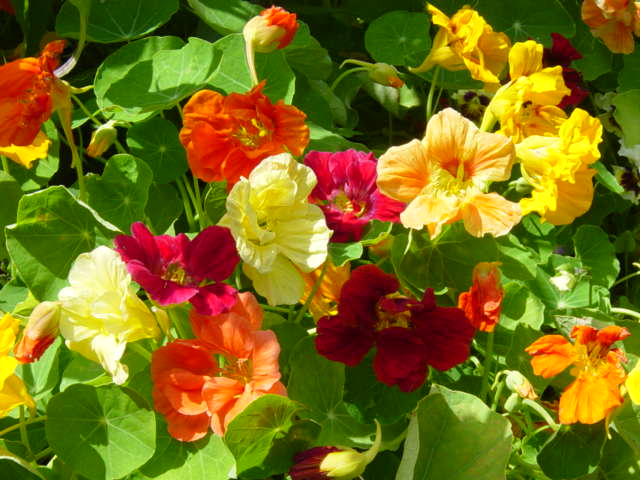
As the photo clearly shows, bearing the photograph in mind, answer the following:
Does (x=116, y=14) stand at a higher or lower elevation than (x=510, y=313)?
higher

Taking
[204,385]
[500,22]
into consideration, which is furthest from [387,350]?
[500,22]

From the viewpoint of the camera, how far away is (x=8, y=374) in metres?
0.87

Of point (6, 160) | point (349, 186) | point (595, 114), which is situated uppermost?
point (349, 186)

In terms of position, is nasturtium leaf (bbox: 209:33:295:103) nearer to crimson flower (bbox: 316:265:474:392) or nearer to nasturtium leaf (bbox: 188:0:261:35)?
nasturtium leaf (bbox: 188:0:261:35)

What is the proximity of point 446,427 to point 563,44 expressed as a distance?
2.64 feet

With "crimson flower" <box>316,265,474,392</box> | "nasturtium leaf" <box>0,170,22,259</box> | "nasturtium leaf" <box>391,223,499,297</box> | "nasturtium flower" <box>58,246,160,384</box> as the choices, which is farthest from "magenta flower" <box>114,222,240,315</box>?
"nasturtium leaf" <box>0,170,22,259</box>

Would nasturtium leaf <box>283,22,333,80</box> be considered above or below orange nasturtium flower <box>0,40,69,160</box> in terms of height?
below

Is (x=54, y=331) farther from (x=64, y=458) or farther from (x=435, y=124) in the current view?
(x=435, y=124)

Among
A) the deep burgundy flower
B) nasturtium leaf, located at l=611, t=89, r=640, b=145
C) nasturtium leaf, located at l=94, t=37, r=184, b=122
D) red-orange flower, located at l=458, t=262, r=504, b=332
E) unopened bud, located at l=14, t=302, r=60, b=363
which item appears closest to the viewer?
unopened bud, located at l=14, t=302, r=60, b=363

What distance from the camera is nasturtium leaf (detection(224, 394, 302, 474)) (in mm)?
886

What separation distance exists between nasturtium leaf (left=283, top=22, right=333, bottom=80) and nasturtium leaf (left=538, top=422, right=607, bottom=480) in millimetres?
664

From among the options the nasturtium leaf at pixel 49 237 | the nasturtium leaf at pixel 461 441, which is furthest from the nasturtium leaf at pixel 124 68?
the nasturtium leaf at pixel 461 441

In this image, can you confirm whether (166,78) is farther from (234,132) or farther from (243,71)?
(234,132)

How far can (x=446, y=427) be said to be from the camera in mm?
978
